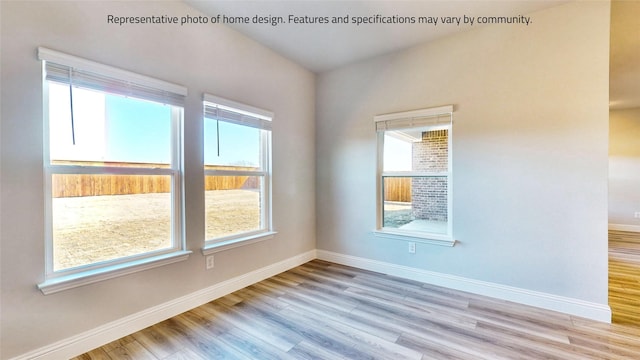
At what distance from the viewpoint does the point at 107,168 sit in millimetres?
2039

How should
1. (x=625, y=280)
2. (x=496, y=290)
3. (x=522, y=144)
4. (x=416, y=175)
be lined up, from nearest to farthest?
(x=522, y=144) < (x=496, y=290) < (x=625, y=280) < (x=416, y=175)

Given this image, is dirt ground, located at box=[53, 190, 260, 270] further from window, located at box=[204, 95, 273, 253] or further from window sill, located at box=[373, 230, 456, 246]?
window sill, located at box=[373, 230, 456, 246]

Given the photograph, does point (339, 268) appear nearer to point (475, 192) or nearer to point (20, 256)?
point (475, 192)

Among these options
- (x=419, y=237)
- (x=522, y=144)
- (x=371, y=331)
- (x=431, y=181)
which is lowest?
(x=371, y=331)

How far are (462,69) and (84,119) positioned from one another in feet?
11.1

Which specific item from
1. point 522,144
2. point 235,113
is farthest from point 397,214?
point 235,113

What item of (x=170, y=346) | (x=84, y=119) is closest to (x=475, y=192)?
(x=170, y=346)

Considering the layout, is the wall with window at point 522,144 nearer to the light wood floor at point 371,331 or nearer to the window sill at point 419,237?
the window sill at point 419,237

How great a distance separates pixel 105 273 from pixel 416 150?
3188 millimetres

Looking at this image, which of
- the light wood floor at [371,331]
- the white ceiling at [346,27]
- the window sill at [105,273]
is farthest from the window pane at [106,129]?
the light wood floor at [371,331]

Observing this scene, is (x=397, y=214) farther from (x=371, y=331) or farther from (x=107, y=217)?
(x=107, y=217)

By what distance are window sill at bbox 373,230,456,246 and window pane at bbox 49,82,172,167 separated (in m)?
2.51

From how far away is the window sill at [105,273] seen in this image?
5.69ft

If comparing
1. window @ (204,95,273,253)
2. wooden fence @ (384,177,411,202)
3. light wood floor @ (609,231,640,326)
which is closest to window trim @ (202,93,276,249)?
window @ (204,95,273,253)
